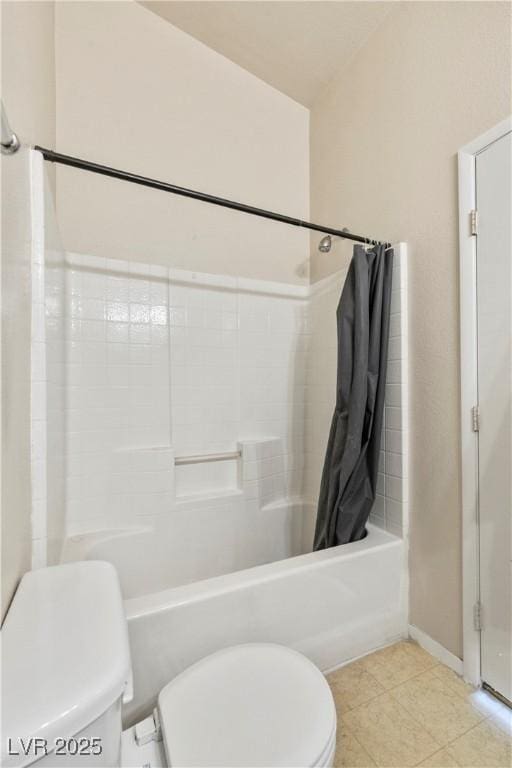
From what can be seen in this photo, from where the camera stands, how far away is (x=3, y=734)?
0.45m

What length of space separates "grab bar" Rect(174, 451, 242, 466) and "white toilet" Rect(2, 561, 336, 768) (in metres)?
0.86

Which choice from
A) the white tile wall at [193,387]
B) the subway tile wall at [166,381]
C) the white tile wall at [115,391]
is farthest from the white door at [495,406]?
the white tile wall at [115,391]

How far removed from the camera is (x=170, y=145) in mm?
1798

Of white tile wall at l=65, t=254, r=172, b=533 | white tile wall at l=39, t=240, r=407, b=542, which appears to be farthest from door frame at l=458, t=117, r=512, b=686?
white tile wall at l=65, t=254, r=172, b=533

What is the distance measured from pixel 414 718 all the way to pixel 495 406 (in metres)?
1.03

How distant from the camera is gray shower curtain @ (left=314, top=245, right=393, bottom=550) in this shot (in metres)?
1.37

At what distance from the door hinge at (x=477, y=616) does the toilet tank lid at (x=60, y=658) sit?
1.16 metres

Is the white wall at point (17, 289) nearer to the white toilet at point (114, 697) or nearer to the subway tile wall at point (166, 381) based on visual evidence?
the white toilet at point (114, 697)

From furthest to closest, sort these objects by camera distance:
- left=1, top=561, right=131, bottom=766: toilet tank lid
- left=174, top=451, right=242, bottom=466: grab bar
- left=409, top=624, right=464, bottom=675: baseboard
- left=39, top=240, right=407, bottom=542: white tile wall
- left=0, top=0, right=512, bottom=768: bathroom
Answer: left=174, top=451, right=242, bottom=466: grab bar → left=39, top=240, right=407, bottom=542: white tile wall → left=409, top=624, right=464, bottom=675: baseboard → left=0, top=0, right=512, bottom=768: bathroom → left=1, top=561, right=131, bottom=766: toilet tank lid

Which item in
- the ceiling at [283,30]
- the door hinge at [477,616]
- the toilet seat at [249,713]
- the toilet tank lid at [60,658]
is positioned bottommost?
the door hinge at [477,616]

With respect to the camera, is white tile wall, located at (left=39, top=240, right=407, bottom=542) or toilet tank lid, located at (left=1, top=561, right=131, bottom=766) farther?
white tile wall, located at (left=39, top=240, right=407, bottom=542)

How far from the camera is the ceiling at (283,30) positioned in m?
1.60

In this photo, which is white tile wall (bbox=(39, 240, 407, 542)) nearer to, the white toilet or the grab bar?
the grab bar

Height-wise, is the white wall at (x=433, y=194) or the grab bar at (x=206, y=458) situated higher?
the white wall at (x=433, y=194)
